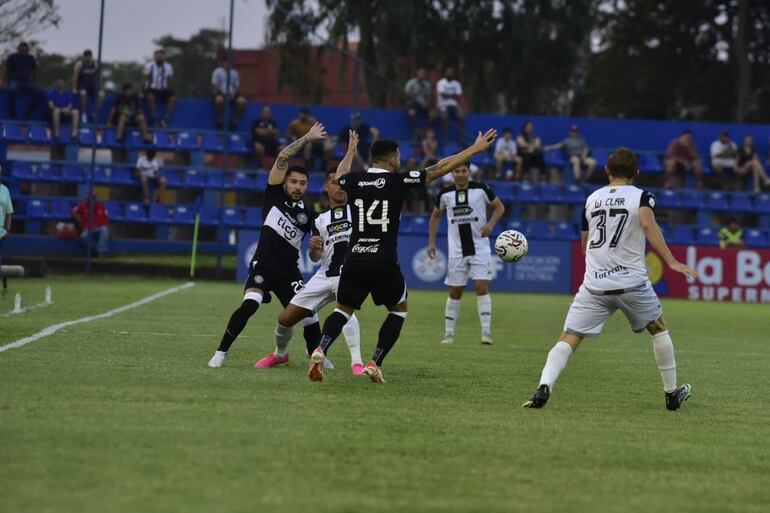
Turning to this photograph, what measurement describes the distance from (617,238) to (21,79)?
2887 centimetres

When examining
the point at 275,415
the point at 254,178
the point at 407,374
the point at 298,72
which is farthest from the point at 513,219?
the point at 275,415

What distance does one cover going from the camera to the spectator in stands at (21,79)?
35.3 meters

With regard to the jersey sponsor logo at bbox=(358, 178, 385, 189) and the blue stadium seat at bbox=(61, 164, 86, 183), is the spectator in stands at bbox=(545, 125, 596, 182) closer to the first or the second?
the blue stadium seat at bbox=(61, 164, 86, 183)

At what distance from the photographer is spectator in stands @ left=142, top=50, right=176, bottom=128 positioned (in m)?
36.4

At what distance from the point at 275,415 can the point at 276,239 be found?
3739 millimetres

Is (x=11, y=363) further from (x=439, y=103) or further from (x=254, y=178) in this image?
(x=439, y=103)

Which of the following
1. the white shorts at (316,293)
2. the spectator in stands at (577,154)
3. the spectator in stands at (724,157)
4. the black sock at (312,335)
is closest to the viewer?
the white shorts at (316,293)

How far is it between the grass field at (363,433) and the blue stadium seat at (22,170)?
2052cm

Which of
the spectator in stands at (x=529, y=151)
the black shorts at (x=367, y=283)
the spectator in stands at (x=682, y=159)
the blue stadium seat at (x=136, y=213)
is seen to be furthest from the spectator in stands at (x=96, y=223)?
the black shorts at (x=367, y=283)

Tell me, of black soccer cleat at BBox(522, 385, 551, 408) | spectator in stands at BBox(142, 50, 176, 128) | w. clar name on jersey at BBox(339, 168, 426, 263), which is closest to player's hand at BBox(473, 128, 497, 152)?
w. clar name on jersey at BBox(339, 168, 426, 263)

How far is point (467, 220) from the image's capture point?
707 inches

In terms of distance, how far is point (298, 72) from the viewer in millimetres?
44750

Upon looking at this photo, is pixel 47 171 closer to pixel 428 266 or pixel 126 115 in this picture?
pixel 126 115

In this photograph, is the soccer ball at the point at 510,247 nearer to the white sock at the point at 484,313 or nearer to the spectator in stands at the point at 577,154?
the white sock at the point at 484,313
